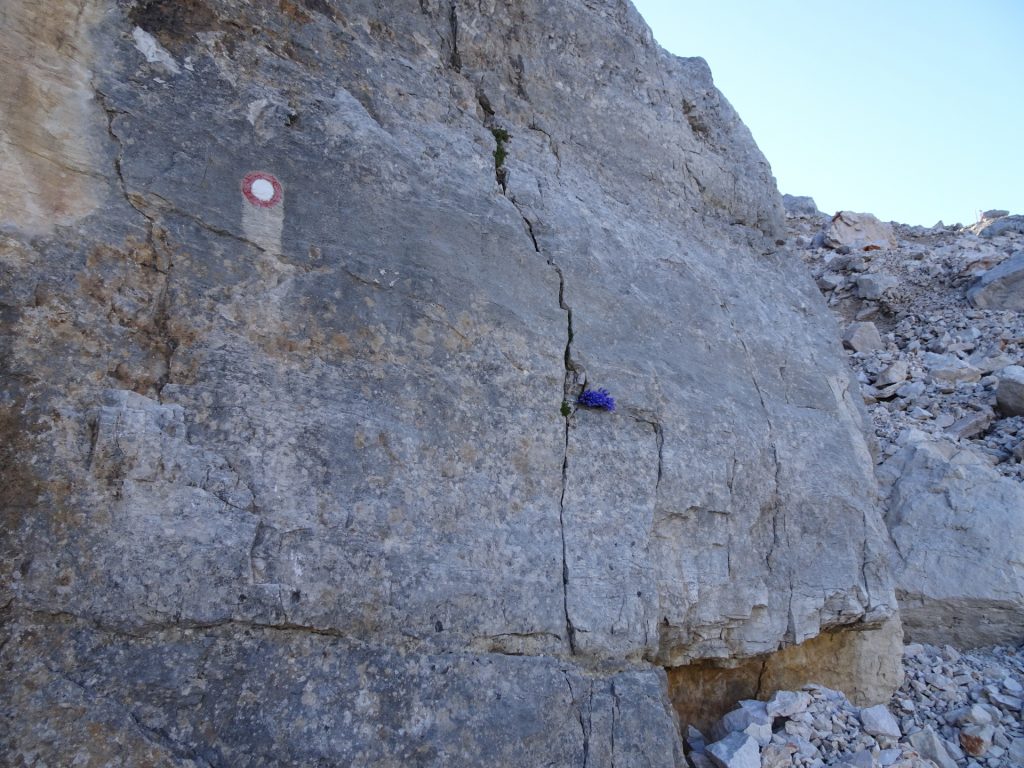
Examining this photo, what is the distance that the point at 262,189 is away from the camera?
10.2 ft

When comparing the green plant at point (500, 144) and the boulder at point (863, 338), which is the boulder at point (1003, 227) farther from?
the green plant at point (500, 144)

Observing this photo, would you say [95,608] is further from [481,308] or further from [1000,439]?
[1000,439]

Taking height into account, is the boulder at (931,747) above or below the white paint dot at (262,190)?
below

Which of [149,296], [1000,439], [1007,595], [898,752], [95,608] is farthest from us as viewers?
[1000,439]

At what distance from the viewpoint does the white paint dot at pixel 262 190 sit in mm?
3090

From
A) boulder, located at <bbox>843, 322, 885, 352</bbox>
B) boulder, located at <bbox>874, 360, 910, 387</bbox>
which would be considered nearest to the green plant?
boulder, located at <bbox>874, 360, 910, 387</bbox>

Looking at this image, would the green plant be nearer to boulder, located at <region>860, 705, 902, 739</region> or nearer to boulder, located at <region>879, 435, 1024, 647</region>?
boulder, located at <region>860, 705, 902, 739</region>

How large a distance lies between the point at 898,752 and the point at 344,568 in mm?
3260

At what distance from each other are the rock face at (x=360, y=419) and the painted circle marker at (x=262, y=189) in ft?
0.05

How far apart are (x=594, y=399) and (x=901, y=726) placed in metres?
3.00

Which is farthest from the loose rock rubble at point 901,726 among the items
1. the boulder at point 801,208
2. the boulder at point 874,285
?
the boulder at point 801,208

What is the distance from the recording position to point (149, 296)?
274cm

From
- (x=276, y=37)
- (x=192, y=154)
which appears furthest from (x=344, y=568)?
(x=276, y=37)

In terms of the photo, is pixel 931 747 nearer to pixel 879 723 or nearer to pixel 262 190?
pixel 879 723
